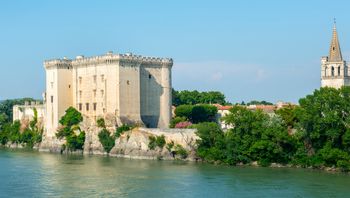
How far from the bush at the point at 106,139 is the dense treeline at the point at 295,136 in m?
9.08

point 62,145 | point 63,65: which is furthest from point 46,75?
point 62,145

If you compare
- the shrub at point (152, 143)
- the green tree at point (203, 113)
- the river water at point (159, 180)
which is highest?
the green tree at point (203, 113)

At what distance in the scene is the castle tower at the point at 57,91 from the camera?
57.6 meters

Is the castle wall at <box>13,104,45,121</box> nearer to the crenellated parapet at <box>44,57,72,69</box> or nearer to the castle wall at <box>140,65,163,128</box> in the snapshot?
the crenellated parapet at <box>44,57,72,69</box>

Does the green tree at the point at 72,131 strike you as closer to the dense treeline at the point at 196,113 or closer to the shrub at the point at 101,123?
the shrub at the point at 101,123

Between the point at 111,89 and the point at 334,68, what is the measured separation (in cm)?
1807

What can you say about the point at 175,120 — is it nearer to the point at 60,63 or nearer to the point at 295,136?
the point at 60,63

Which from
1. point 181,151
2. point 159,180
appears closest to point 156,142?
point 181,151

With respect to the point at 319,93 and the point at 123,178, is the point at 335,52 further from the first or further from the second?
the point at 123,178

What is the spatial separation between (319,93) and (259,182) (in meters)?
9.06

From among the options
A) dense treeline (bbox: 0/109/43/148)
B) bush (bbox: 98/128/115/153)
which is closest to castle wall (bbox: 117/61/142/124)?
bush (bbox: 98/128/115/153)

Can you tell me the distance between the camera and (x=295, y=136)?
42188 millimetres

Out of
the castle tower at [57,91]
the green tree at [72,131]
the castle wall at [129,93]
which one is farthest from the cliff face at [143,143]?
the castle tower at [57,91]

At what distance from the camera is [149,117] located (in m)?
56.4
